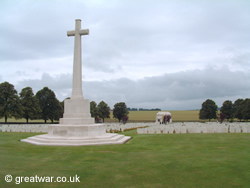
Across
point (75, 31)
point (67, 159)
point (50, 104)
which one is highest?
point (75, 31)

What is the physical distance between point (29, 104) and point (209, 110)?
142 feet

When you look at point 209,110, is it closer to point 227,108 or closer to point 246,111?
point 227,108

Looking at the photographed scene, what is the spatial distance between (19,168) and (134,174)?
3.25 m

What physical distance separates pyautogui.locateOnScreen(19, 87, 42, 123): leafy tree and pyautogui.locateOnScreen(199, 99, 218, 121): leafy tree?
40408 mm

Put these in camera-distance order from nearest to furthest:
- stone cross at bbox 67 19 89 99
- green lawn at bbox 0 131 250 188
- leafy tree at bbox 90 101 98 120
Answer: green lawn at bbox 0 131 250 188 < stone cross at bbox 67 19 89 99 < leafy tree at bbox 90 101 98 120

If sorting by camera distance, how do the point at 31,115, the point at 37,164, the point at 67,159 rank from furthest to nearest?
1. the point at 31,115
2. the point at 67,159
3. the point at 37,164

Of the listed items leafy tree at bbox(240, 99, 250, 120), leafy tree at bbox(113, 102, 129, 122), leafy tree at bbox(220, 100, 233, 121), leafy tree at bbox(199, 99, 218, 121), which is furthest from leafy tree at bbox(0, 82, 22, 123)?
leafy tree at bbox(220, 100, 233, 121)

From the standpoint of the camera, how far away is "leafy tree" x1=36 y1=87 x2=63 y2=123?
44.0 meters

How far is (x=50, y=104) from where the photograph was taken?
44594mm

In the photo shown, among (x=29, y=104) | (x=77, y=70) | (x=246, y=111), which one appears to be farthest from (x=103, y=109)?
(x=77, y=70)

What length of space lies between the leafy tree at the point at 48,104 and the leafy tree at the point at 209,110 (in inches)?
1436

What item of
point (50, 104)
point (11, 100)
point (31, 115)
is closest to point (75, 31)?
point (11, 100)

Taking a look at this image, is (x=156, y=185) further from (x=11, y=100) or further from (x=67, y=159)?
(x=11, y=100)

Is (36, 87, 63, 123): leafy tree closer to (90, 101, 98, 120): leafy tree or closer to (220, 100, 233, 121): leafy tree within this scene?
(90, 101, 98, 120): leafy tree
